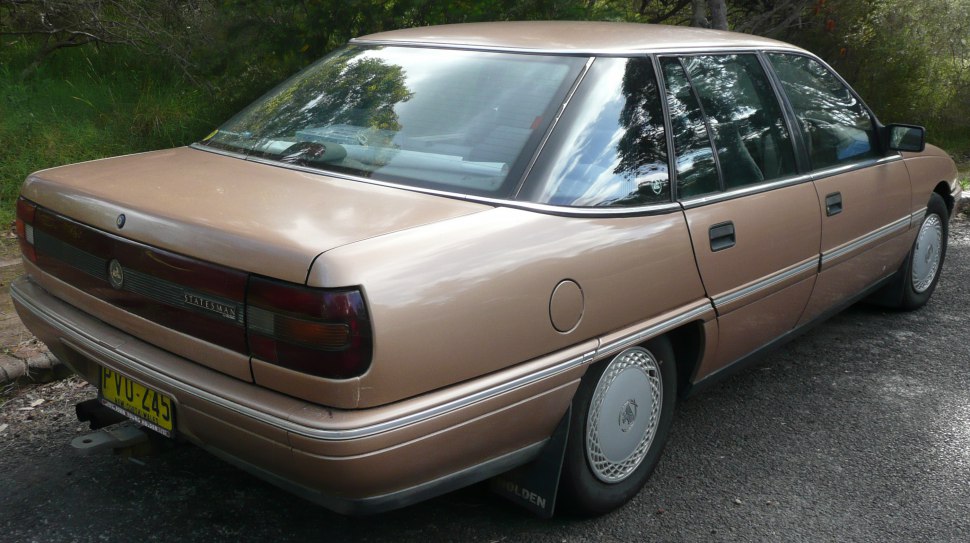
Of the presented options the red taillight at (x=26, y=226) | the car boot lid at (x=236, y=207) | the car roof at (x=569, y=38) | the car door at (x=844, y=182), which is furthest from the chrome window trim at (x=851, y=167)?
the red taillight at (x=26, y=226)

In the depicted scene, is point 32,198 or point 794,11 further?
point 794,11

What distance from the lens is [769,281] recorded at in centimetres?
361

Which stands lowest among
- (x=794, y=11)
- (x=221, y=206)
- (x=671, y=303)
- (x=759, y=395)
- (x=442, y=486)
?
(x=759, y=395)

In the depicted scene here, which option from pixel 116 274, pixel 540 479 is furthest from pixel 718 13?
pixel 116 274

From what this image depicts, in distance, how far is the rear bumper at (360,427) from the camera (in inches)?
88.7

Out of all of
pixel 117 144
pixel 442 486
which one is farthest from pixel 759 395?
pixel 117 144

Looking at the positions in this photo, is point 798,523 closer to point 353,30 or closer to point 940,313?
point 940,313

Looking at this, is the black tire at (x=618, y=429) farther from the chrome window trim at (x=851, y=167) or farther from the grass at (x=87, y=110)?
the grass at (x=87, y=110)

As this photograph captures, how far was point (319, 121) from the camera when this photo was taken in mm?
3281

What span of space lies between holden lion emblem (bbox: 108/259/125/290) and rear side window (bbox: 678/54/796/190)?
2136 millimetres

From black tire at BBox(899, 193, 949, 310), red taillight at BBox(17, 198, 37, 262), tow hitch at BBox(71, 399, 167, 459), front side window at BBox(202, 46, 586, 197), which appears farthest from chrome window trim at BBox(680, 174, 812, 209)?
red taillight at BBox(17, 198, 37, 262)

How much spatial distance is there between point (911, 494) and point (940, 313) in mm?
2465

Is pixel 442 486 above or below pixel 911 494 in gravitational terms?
above

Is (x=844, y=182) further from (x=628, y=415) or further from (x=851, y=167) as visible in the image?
(x=628, y=415)
